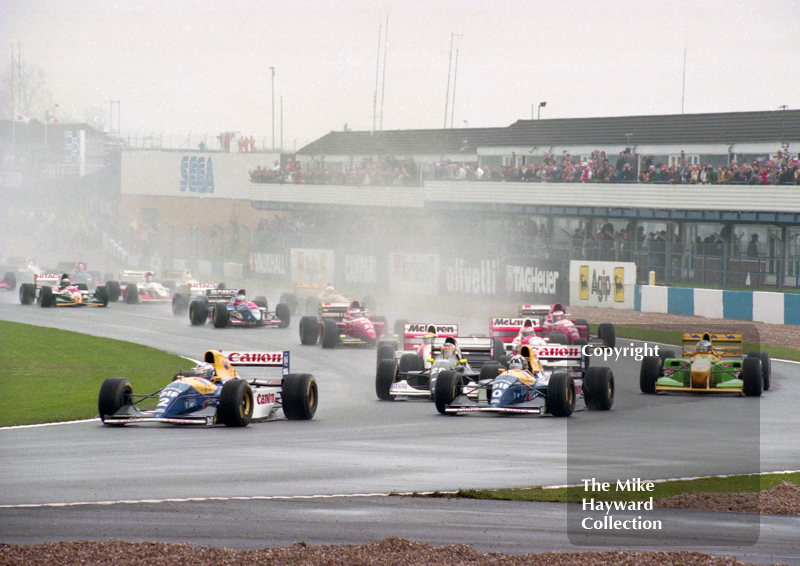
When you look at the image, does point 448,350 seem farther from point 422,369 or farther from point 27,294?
point 27,294

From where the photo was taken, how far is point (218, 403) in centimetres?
1545

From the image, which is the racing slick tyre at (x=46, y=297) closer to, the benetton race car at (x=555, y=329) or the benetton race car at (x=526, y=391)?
the benetton race car at (x=555, y=329)

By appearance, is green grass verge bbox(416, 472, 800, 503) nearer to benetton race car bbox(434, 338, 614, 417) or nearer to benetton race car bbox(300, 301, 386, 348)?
benetton race car bbox(434, 338, 614, 417)

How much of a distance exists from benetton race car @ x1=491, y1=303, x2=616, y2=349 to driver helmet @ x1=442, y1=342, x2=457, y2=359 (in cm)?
435

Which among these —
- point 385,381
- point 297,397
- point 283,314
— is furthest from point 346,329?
Result: point 297,397

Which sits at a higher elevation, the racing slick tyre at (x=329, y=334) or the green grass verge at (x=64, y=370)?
the racing slick tyre at (x=329, y=334)

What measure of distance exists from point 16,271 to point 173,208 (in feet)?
80.3

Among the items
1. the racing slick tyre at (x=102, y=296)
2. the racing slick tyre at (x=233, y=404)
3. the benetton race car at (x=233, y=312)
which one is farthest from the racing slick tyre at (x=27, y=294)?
the racing slick tyre at (x=233, y=404)

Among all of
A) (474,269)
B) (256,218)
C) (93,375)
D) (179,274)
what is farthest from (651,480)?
(256,218)

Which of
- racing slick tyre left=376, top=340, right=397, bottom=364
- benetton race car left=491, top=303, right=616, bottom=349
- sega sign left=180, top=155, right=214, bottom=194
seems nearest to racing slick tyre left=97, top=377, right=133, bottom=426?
racing slick tyre left=376, top=340, right=397, bottom=364

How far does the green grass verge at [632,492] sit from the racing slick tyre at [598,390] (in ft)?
18.7

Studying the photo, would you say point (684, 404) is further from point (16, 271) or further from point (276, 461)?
point (16, 271)

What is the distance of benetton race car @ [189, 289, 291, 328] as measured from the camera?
1267 inches

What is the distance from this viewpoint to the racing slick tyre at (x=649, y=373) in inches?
785
